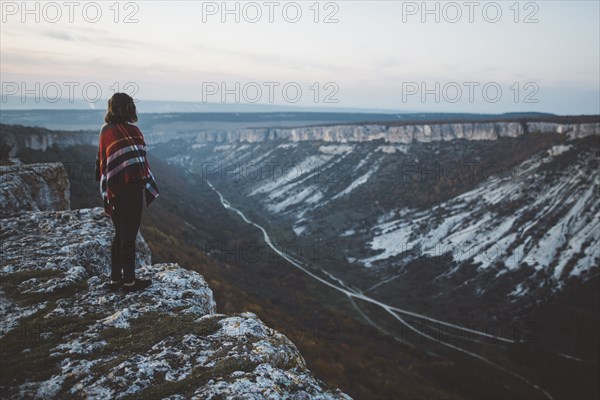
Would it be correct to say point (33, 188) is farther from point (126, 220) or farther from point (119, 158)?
point (119, 158)

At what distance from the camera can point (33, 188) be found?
467 inches

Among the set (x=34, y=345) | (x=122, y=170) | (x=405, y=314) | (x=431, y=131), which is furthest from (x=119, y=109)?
(x=431, y=131)

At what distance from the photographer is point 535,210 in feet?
204

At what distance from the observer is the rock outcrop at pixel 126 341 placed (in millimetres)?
4062

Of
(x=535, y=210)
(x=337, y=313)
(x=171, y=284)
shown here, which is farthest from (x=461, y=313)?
(x=171, y=284)

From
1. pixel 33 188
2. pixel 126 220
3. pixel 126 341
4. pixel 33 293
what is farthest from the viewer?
pixel 33 188

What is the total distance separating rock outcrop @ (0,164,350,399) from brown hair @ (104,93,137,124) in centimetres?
279

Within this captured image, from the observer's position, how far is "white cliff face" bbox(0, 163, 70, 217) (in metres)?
10.5

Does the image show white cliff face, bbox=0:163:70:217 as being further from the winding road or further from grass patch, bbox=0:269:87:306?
the winding road

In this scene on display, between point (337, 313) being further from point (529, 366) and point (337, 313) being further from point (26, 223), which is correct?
point (26, 223)

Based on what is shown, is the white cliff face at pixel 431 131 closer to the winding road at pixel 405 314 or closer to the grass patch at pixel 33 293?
the winding road at pixel 405 314

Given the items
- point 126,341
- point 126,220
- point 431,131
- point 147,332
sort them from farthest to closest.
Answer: point 431,131, point 126,220, point 147,332, point 126,341

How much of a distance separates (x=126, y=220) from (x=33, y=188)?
8297mm

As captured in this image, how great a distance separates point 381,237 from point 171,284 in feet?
231
